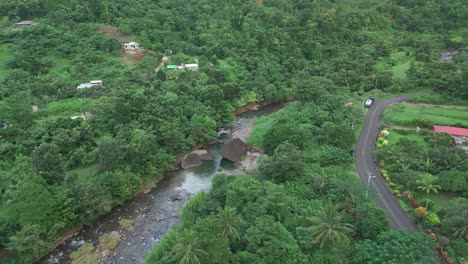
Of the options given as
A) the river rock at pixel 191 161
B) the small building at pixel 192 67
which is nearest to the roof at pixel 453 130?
the river rock at pixel 191 161

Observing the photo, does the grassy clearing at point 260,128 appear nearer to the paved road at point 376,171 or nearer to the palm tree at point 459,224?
the paved road at point 376,171

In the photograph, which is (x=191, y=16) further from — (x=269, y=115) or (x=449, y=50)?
(x=449, y=50)

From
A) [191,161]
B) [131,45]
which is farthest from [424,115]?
[131,45]

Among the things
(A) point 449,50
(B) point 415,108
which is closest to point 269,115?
(B) point 415,108

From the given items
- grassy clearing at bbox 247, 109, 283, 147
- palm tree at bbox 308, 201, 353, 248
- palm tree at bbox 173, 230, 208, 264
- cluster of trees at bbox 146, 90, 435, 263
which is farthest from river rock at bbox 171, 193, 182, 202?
palm tree at bbox 308, 201, 353, 248

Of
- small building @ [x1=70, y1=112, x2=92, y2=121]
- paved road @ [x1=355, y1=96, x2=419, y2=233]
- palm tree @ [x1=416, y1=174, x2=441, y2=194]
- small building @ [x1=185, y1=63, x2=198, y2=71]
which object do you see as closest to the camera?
paved road @ [x1=355, y1=96, x2=419, y2=233]

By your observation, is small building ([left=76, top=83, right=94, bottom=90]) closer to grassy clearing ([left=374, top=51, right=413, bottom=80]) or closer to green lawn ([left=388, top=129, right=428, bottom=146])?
green lawn ([left=388, top=129, right=428, bottom=146])

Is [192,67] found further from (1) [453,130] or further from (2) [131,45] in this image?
(1) [453,130]
